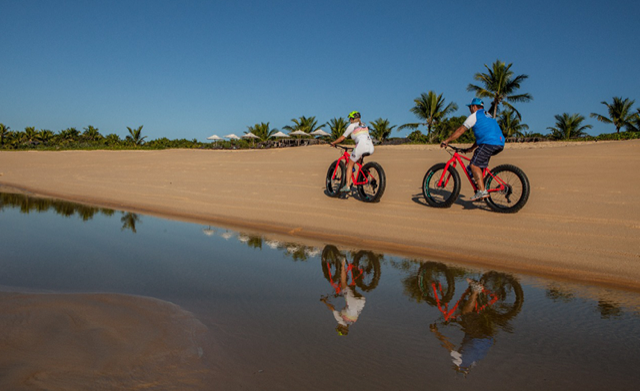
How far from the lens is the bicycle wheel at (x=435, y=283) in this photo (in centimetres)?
404

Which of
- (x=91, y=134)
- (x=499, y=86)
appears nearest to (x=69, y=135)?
(x=91, y=134)

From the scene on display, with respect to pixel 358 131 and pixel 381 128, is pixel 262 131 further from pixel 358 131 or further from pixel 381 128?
pixel 358 131

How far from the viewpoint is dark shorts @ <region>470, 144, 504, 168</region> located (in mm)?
7875

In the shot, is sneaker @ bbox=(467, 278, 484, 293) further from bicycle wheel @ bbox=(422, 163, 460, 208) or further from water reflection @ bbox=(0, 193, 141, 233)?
water reflection @ bbox=(0, 193, 141, 233)

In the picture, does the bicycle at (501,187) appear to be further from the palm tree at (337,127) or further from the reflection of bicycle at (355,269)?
the palm tree at (337,127)

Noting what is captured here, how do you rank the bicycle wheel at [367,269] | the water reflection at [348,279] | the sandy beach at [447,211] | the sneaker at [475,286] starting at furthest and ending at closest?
the sandy beach at [447,211] < the bicycle wheel at [367,269] < the sneaker at [475,286] < the water reflection at [348,279]

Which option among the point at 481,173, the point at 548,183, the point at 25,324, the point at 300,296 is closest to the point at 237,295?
the point at 300,296

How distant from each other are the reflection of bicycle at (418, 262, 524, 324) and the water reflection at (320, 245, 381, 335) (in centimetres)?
54

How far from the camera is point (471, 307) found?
148 inches

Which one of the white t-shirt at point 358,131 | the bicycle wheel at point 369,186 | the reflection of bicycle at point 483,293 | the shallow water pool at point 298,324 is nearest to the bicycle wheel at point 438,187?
the bicycle wheel at point 369,186

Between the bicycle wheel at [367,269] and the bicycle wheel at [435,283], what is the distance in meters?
0.45

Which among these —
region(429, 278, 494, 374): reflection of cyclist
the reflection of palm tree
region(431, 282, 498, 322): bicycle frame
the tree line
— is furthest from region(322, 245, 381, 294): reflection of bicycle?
the tree line

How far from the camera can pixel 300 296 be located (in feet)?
13.2

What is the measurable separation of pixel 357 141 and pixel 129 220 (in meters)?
4.76
